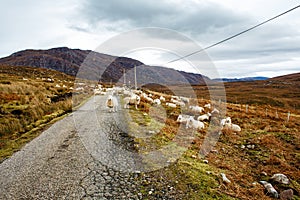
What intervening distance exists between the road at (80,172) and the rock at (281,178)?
4.03 metres

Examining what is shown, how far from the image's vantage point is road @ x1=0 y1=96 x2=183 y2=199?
5036 millimetres

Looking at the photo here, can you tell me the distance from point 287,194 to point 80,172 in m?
5.91

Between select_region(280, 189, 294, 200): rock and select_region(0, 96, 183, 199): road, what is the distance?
3.32 m

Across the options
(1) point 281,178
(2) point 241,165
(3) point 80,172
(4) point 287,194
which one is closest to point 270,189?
(4) point 287,194

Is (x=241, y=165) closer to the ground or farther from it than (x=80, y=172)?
closer to the ground

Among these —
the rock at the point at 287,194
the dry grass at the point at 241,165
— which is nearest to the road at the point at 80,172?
the dry grass at the point at 241,165

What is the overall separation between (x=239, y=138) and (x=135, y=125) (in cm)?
612

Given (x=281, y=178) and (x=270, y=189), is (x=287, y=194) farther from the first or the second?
(x=281, y=178)

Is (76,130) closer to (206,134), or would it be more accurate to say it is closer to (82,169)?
(82,169)

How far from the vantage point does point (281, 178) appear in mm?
7211

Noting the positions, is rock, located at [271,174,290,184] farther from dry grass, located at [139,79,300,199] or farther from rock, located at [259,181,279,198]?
rock, located at [259,181,279,198]

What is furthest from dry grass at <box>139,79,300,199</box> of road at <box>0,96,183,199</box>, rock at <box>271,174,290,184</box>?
road at <box>0,96,183,199</box>

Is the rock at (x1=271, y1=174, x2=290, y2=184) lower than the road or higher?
lower

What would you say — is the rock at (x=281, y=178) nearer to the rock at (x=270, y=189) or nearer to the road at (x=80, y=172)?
the rock at (x=270, y=189)
